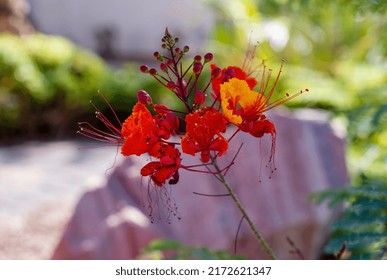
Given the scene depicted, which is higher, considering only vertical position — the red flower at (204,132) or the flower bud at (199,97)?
the flower bud at (199,97)

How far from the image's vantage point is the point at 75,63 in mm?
8070

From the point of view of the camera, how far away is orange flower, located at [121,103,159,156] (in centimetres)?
90

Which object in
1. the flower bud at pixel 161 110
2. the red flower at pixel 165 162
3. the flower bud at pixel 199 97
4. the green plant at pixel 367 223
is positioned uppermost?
the flower bud at pixel 199 97

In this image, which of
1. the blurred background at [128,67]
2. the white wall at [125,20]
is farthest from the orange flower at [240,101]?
the white wall at [125,20]

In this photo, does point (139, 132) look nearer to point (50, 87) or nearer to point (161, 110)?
point (161, 110)

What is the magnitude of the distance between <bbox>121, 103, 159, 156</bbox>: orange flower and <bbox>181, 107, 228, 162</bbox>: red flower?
48mm

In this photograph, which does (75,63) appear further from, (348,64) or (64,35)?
(64,35)

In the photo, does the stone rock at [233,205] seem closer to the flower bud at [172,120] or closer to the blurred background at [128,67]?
the flower bud at [172,120]

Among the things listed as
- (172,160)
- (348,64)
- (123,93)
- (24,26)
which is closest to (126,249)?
(172,160)

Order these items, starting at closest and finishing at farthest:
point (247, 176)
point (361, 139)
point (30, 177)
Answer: point (247, 176) → point (361, 139) → point (30, 177)

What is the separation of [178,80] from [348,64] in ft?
19.1

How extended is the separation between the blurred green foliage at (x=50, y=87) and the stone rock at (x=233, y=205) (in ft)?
14.6

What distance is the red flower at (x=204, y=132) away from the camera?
0.89 metres

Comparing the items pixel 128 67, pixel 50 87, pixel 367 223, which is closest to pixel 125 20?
pixel 128 67
